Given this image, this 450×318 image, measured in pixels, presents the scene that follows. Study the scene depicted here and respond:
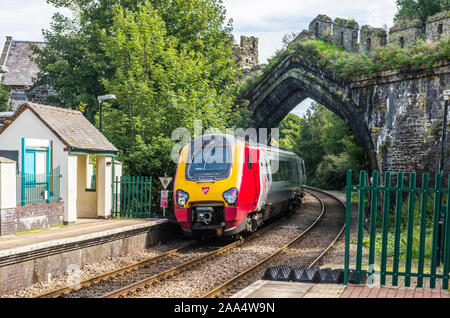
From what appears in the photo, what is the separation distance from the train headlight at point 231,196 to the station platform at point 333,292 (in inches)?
194

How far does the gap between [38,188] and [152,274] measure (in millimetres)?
4465

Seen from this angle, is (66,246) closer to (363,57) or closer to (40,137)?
(40,137)

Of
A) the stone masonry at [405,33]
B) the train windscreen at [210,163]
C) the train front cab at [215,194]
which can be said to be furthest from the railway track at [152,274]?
the stone masonry at [405,33]

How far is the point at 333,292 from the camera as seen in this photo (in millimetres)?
6547

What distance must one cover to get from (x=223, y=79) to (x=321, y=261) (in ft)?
46.1

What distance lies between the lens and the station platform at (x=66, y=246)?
802 centimetres

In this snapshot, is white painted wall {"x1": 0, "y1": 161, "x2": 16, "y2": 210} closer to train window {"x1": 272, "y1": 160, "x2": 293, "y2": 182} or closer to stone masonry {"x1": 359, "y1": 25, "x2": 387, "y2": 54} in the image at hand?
train window {"x1": 272, "y1": 160, "x2": 293, "y2": 182}

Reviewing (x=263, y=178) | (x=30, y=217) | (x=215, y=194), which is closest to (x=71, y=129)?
(x=30, y=217)

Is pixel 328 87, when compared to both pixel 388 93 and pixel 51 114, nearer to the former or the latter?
pixel 388 93

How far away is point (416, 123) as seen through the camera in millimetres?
16859

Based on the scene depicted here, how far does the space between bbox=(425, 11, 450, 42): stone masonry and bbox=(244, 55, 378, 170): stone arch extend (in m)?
3.80

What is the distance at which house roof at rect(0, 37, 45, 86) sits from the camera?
38781mm

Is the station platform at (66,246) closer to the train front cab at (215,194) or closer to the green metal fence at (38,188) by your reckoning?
the green metal fence at (38,188)

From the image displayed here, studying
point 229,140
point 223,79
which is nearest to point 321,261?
point 229,140
